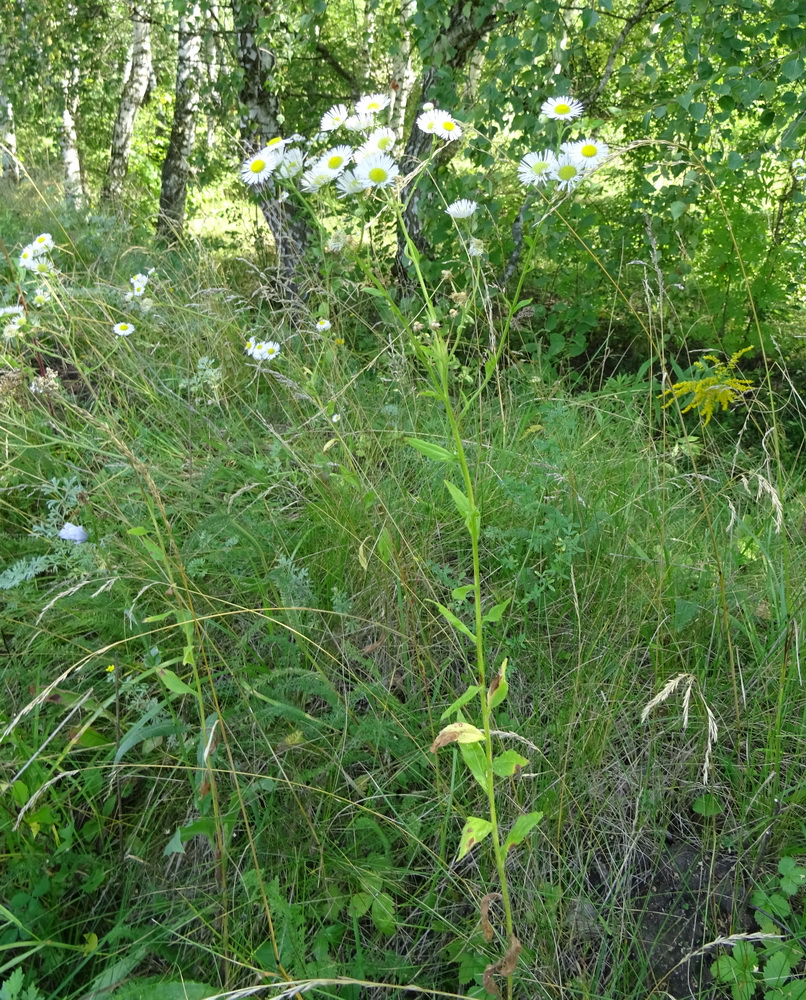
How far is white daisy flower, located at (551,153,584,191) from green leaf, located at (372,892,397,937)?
130 centimetres

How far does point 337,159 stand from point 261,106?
10.8ft

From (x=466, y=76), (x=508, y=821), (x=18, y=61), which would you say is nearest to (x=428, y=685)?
(x=508, y=821)

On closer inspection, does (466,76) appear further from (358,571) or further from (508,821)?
(508,821)

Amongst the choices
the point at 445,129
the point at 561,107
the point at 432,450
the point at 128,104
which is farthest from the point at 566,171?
the point at 128,104

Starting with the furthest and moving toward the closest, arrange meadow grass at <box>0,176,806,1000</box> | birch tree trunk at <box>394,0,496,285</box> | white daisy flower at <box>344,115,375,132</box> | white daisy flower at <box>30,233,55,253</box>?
birch tree trunk at <box>394,0,496,285</box>, white daisy flower at <box>30,233,55,253</box>, white daisy flower at <box>344,115,375,132</box>, meadow grass at <box>0,176,806,1000</box>

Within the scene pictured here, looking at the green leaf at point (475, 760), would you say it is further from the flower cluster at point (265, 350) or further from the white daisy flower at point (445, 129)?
the flower cluster at point (265, 350)

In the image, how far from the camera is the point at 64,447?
227 centimetres

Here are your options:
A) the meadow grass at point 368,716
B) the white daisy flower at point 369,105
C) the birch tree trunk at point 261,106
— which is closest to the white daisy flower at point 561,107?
the white daisy flower at point 369,105

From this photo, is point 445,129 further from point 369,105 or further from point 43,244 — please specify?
point 43,244

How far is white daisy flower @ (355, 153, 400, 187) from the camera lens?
3.68ft

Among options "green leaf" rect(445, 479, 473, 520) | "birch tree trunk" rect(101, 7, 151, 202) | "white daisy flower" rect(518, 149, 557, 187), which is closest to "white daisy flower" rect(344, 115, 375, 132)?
"white daisy flower" rect(518, 149, 557, 187)

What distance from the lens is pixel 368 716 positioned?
52.9 inches

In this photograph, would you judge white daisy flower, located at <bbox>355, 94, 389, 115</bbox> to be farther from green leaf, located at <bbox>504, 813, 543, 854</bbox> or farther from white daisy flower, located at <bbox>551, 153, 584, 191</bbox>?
green leaf, located at <bbox>504, 813, 543, 854</bbox>

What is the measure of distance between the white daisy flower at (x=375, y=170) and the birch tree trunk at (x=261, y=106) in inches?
106
